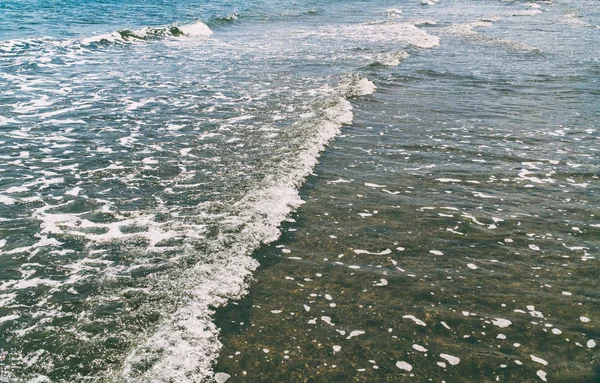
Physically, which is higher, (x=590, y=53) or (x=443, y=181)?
(x=590, y=53)

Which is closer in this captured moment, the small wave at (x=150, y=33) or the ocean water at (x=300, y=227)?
the ocean water at (x=300, y=227)

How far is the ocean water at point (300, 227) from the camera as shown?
4766mm

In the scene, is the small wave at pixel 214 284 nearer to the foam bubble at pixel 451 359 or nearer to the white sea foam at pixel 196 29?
the foam bubble at pixel 451 359

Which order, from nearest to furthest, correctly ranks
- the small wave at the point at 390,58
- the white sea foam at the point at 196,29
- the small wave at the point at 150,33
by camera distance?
the small wave at the point at 390,58, the small wave at the point at 150,33, the white sea foam at the point at 196,29

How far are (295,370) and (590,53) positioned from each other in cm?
2219

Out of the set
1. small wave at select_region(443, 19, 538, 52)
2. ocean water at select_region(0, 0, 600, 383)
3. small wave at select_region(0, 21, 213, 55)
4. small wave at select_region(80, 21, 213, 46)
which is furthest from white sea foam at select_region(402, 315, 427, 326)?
small wave at select_region(80, 21, 213, 46)

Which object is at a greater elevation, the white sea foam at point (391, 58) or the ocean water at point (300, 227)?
the white sea foam at point (391, 58)

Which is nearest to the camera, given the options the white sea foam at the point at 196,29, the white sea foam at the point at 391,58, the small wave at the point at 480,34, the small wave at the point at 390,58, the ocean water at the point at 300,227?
the ocean water at the point at 300,227

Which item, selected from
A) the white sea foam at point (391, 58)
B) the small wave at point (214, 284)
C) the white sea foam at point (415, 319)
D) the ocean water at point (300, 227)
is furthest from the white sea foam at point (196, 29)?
the white sea foam at point (415, 319)

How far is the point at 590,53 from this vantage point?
21.1m

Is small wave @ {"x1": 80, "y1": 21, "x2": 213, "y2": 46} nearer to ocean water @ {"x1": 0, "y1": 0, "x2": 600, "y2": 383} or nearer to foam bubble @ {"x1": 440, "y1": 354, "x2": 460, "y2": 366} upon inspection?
ocean water @ {"x1": 0, "y1": 0, "x2": 600, "y2": 383}

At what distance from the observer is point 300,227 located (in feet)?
23.8

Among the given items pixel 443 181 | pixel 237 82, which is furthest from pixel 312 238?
pixel 237 82

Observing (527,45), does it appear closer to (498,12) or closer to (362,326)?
(498,12)
